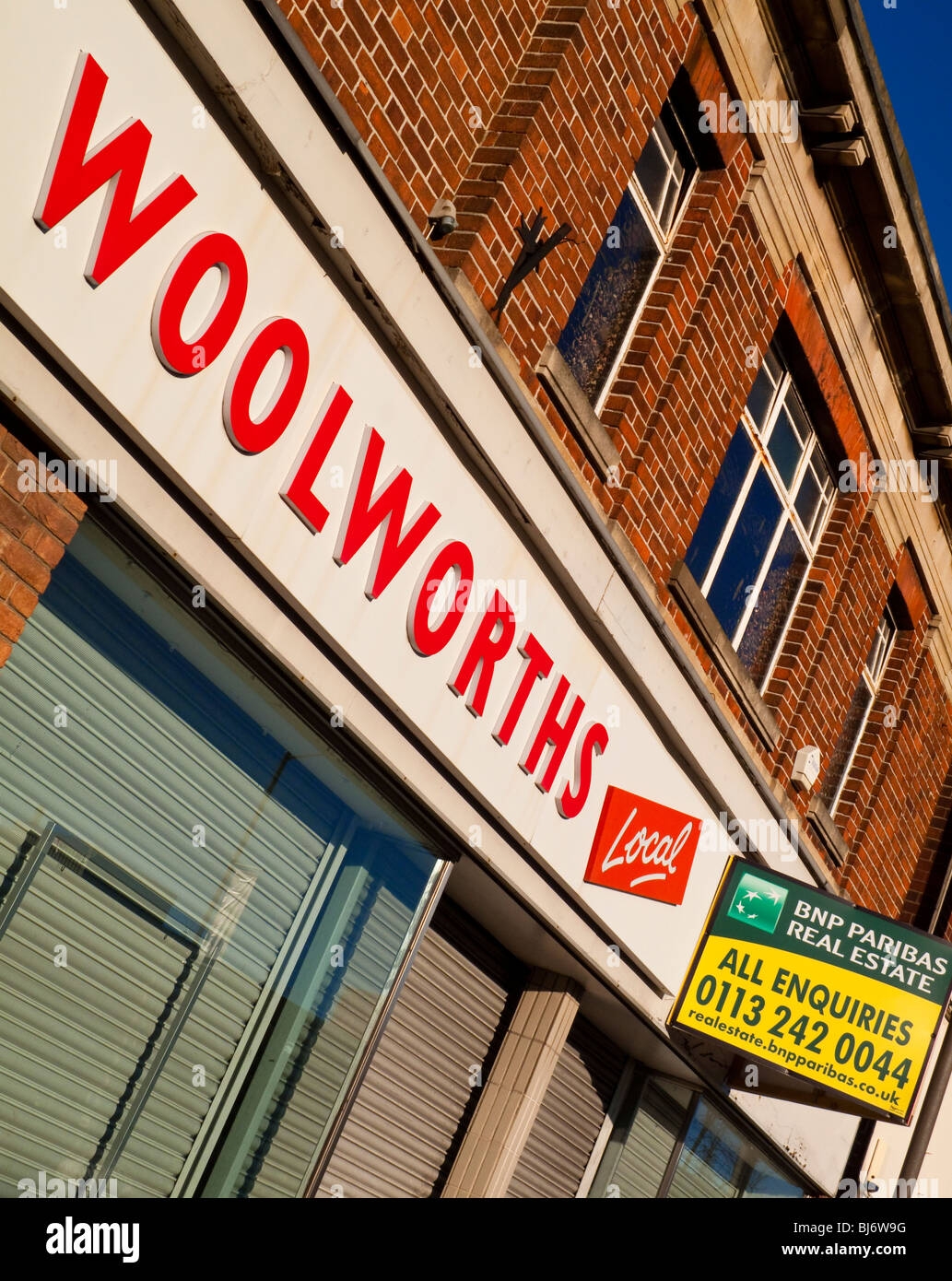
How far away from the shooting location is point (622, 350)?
8633 mm

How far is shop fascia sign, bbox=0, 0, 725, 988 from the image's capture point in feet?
14.3

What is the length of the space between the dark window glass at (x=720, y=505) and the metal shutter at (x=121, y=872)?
4.54m

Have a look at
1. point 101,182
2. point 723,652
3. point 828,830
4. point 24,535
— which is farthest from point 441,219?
point 828,830

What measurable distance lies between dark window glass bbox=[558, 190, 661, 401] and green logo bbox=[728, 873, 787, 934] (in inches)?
140

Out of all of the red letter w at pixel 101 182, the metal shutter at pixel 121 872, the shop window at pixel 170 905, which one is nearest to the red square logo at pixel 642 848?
the shop window at pixel 170 905

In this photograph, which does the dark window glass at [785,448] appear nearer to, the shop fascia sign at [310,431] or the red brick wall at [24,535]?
the shop fascia sign at [310,431]

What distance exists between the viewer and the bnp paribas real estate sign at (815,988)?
8930mm

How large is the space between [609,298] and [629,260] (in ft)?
1.20

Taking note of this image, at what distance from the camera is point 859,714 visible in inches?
525

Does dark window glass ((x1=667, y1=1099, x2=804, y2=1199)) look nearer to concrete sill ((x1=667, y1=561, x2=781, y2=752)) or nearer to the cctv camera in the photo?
concrete sill ((x1=667, y1=561, x2=781, y2=752))

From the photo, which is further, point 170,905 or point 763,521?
point 763,521

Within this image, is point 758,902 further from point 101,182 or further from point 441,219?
point 101,182

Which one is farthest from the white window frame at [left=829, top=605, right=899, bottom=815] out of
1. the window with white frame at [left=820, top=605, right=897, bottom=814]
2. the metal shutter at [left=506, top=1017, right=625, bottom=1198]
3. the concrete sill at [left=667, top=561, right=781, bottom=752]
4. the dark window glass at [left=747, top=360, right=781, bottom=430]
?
the metal shutter at [left=506, top=1017, right=625, bottom=1198]
